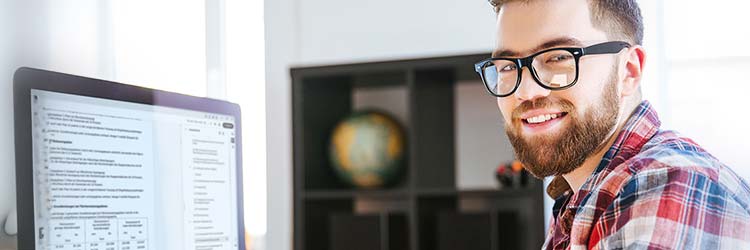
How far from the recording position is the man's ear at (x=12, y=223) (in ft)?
3.67

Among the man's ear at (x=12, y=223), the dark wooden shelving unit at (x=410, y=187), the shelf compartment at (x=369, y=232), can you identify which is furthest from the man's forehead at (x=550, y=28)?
the shelf compartment at (x=369, y=232)

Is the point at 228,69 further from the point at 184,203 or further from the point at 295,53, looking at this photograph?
the point at 295,53

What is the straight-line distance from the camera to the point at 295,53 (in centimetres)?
351

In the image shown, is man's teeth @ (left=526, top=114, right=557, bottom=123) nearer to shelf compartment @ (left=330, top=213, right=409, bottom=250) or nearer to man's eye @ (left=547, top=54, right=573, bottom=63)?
man's eye @ (left=547, top=54, right=573, bottom=63)

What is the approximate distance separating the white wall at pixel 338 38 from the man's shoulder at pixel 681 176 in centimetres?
178

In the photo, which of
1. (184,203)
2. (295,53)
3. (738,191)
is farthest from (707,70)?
(184,203)

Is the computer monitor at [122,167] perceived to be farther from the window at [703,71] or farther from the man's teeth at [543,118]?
the window at [703,71]

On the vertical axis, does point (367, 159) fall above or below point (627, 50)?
below

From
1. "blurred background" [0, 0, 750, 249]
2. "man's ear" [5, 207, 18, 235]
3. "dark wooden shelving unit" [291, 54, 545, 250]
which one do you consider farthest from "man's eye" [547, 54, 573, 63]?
"dark wooden shelving unit" [291, 54, 545, 250]

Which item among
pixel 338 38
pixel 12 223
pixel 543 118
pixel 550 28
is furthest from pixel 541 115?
pixel 338 38

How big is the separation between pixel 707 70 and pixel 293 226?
1334 millimetres

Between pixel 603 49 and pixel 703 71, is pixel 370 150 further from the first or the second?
pixel 603 49

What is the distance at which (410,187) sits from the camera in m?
3.18

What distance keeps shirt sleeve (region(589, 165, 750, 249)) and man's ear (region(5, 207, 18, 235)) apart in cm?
72
